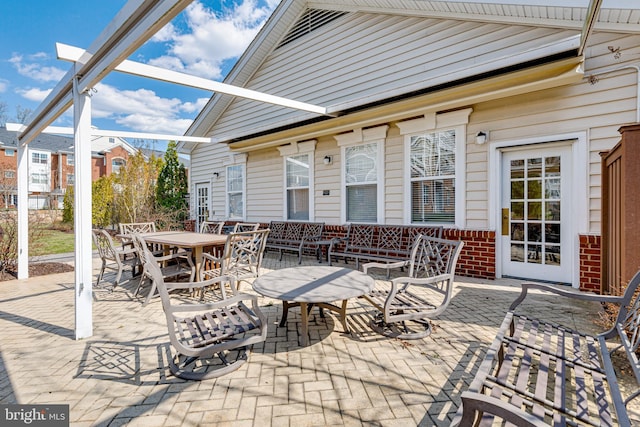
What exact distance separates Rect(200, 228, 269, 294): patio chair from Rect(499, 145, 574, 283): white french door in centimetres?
407

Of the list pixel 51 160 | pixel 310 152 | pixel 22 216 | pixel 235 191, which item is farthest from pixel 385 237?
pixel 51 160

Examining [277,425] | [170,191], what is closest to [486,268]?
[277,425]

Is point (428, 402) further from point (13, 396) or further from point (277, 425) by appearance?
point (13, 396)

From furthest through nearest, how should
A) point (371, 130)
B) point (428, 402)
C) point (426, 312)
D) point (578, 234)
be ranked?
point (371, 130) → point (578, 234) → point (426, 312) → point (428, 402)

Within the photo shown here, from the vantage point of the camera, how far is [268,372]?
8.21ft

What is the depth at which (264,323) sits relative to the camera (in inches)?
102

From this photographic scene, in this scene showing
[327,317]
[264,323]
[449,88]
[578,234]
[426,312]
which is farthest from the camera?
[449,88]

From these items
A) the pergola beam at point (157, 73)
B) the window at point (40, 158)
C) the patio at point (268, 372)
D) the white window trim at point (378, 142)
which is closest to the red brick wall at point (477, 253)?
the patio at point (268, 372)

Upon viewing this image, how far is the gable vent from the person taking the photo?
7723mm

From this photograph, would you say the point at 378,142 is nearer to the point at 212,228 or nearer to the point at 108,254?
the point at 212,228

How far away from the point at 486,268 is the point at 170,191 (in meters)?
12.0

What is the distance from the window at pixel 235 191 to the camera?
32.9 feet

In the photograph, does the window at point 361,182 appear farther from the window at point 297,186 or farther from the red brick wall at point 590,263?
the red brick wall at point 590,263

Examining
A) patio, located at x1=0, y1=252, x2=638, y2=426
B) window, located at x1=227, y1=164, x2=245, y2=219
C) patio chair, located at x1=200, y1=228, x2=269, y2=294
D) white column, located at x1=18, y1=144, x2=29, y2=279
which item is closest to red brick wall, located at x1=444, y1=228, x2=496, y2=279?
patio, located at x1=0, y1=252, x2=638, y2=426
